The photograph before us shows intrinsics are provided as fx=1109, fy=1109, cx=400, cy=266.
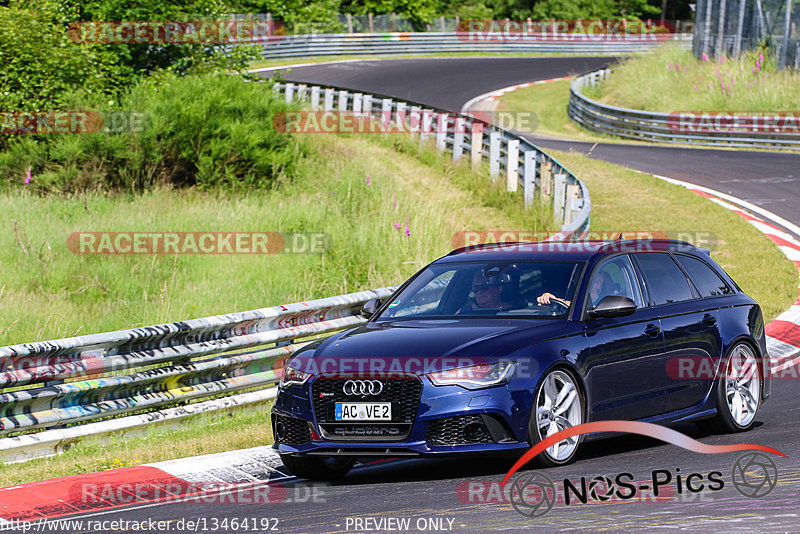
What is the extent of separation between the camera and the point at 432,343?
7.14 metres

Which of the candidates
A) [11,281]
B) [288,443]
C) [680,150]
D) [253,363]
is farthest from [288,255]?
[680,150]

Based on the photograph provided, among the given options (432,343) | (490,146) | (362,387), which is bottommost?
(490,146)

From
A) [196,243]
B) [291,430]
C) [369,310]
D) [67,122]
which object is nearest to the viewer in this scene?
[291,430]

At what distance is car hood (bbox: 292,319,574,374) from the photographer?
6965mm

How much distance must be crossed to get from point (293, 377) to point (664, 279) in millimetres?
3084

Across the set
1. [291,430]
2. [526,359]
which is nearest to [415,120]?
[291,430]

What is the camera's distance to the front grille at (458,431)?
683 centimetres

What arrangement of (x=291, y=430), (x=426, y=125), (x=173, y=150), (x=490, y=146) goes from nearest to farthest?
(x=291, y=430) → (x=490, y=146) → (x=173, y=150) → (x=426, y=125)

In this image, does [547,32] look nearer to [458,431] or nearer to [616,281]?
[616,281]

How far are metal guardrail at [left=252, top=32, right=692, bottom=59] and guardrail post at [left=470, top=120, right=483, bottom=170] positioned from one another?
30.5 metres

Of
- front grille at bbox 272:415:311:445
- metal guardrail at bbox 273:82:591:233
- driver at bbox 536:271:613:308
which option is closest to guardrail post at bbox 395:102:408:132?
metal guardrail at bbox 273:82:591:233

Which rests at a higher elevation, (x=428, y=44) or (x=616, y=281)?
(x=616, y=281)

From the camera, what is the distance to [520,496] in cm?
625

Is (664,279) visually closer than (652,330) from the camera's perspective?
No
